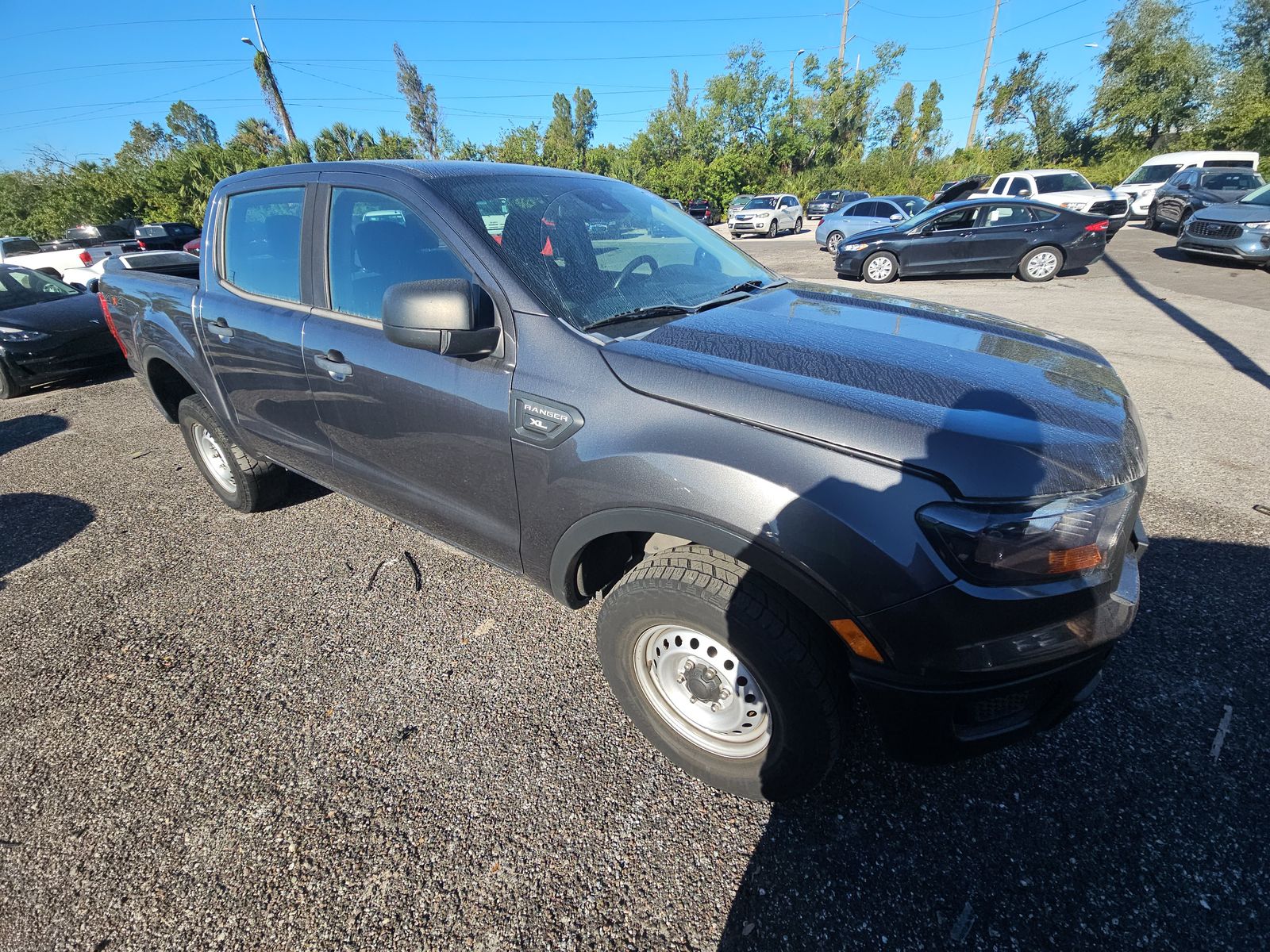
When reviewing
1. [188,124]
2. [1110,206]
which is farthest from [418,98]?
[1110,206]

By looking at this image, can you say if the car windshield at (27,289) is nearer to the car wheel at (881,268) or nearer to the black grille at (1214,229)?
the car wheel at (881,268)

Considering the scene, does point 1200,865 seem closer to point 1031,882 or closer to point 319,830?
point 1031,882

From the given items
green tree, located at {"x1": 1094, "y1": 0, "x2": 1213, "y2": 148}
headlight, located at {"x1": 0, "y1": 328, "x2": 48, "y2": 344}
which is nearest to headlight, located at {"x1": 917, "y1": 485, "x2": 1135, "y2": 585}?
headlight, located at {"x1": 0, "y1": 328, "x2": 48, "y2": 344}

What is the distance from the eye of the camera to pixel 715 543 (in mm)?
1517

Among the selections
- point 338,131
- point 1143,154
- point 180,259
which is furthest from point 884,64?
point 180,259

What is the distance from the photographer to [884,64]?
1881 inches

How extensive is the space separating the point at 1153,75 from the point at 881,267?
37.9 metres

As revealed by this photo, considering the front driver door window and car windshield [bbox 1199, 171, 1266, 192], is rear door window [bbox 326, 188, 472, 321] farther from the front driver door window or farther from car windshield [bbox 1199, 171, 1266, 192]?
car windshield [bbox 1199, 171, 1266, 192]

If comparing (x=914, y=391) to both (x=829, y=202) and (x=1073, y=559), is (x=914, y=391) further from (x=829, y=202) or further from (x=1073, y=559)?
(x=829, y=202)

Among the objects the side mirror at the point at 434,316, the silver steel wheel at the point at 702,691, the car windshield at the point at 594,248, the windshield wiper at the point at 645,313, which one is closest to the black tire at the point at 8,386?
the car windshield at the point at 594,248

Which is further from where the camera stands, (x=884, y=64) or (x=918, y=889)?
(x=884, y=64)

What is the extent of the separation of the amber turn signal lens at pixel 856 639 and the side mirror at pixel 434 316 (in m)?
1.32

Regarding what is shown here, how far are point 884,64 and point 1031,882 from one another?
61.5 metres

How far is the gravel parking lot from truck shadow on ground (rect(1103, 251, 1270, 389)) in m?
3.45
